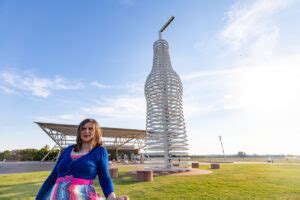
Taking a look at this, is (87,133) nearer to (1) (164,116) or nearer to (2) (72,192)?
(2) (72,192)

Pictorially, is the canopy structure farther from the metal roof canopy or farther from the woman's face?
the woman's face

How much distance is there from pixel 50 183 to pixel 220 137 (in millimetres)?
45892

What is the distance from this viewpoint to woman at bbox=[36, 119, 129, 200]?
1974 mm

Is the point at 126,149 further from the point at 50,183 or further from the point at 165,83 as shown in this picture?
the point at 50,183

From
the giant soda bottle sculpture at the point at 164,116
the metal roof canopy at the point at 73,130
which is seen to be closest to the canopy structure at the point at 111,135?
the metal roof canopy at the point at 73,130

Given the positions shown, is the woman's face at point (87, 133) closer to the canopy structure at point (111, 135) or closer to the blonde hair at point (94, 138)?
the blonde hair at point (94, 138)

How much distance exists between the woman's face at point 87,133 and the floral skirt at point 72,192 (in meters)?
0.46

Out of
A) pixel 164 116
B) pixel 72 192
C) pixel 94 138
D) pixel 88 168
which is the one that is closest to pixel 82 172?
pixel 88 168

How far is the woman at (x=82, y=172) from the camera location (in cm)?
197

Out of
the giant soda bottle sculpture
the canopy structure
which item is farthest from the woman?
the canopy structure

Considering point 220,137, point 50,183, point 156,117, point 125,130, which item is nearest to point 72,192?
point 50,183

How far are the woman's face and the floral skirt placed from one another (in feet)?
1.49

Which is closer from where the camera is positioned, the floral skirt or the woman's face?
the floral skirt

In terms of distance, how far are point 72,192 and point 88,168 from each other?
0.77 ft
